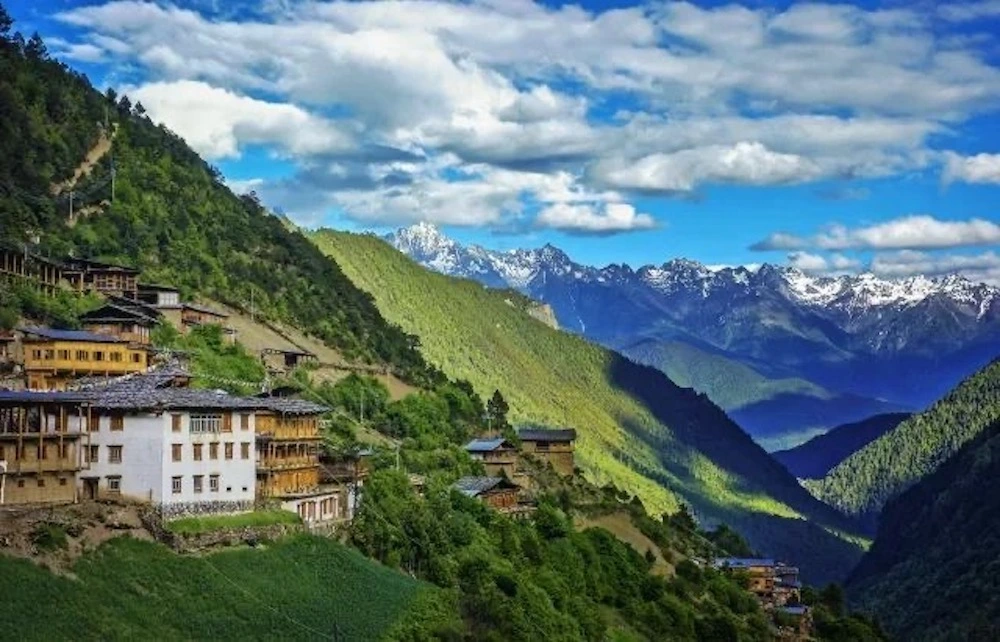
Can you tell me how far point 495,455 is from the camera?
137375mm

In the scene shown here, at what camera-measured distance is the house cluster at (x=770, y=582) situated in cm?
15700

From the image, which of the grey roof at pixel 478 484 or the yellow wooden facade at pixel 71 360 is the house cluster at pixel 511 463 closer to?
the grey roof at pixel 478 484

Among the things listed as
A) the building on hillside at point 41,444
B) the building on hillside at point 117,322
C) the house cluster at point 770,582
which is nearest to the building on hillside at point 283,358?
the building on hillside at point 117,322

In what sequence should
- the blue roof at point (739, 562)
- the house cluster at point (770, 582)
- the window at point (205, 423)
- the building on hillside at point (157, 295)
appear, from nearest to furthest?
the window at point (205, 423) < the building on hillside at point (157, 295) < the house cluster at point (770, 582) < the blue roof at point (739, 562)

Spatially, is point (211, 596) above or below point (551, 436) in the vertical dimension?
below

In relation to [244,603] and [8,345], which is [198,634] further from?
[8,345]

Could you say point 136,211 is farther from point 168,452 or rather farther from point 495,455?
point 168,452

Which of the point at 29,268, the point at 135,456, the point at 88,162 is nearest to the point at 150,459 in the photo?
the point at 135,456

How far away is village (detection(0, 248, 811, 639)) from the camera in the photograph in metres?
62.8

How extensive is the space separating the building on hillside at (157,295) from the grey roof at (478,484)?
31.6 m

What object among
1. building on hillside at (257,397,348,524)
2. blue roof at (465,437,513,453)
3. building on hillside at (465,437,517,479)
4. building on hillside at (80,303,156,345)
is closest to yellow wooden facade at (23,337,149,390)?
building on hillside at (80,303,156,345)

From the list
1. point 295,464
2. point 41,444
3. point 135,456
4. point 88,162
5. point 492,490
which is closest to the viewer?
point 41,444

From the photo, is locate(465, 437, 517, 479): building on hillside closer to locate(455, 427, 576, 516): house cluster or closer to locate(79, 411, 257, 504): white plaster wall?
locate(455, 427, 576, 516): house cluster

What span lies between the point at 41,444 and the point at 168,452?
628cm
